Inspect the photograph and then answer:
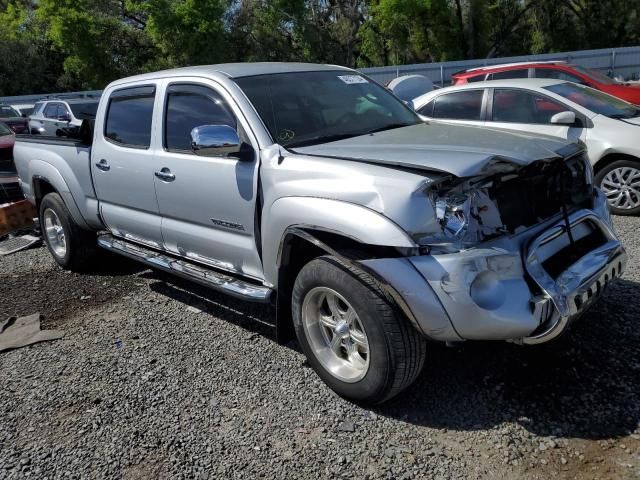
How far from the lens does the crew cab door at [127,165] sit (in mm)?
4547

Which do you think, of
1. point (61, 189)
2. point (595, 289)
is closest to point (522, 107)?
point (595, 289)

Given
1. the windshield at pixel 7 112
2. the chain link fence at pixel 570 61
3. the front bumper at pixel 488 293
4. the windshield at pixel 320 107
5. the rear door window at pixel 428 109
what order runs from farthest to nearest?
the chain link fence at pixel 570 61 < the windshield at pixel 7 112 < the rear door window at pixel 428 109 < the windshield at pixel 320 107 < the front bumper at pixel 488 293

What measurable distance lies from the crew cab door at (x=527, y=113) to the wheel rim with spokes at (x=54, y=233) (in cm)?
520

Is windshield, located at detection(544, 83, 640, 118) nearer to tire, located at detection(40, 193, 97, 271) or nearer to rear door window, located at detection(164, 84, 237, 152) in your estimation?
Answer: rear door window, located at detection(164, 84, 237, 152)

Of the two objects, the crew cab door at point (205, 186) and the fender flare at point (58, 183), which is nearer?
the crew cab door at point (205, 186)

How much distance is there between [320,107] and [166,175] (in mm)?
1222

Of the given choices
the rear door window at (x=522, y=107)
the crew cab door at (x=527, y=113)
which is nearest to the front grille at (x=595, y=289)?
the crew cab door at (x=527, y=113)

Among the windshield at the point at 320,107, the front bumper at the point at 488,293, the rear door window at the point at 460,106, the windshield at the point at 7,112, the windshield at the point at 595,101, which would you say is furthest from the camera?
the windshield at the point at 7,112

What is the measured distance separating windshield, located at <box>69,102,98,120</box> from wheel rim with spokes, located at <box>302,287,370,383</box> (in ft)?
40.9

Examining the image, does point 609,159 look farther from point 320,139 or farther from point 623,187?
point 320,139

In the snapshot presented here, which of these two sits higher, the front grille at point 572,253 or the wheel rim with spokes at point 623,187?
the front grille at point 572,253

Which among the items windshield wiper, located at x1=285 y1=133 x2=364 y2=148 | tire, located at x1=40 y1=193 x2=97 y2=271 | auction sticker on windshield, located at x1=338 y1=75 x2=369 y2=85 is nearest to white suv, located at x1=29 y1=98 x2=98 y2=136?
tire, located at x1=40 y1=193 x2=97 y2=271

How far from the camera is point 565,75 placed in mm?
12148

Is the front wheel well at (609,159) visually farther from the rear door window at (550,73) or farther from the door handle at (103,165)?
the rear door window at (550,73)
